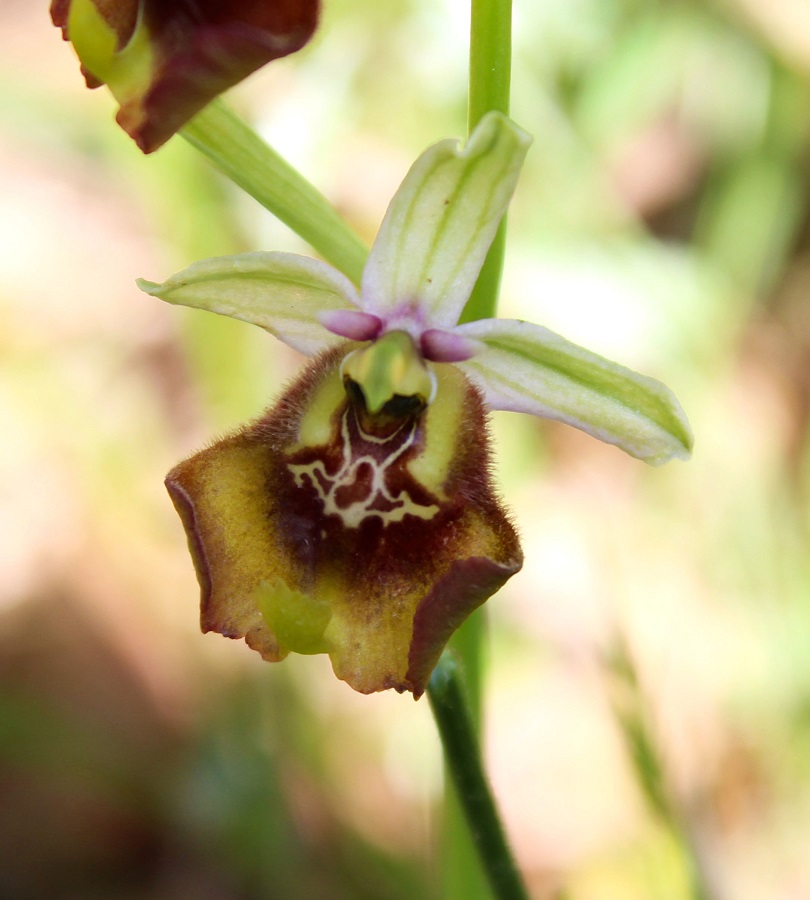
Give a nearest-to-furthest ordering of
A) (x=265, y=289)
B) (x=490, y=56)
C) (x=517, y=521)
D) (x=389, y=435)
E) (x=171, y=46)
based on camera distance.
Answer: (x=171, y=46)
(x=490, y=56)
(x=265, y=289)
(x=389, y=435)
(x=517, y=521)

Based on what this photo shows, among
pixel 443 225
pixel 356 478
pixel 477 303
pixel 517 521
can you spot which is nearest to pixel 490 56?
pixel 443 225

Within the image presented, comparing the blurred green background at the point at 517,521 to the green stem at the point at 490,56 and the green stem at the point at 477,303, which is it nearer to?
the green stem at the point at 477,303

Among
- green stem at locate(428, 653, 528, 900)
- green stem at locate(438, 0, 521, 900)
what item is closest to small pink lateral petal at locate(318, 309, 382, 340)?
green stem at locate(438, 0, 521, 900)

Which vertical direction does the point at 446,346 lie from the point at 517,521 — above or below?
below

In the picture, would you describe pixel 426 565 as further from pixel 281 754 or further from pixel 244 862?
pixel 244 862

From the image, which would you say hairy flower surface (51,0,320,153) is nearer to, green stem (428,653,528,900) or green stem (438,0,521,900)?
Result: green stem (438,0,521,900)

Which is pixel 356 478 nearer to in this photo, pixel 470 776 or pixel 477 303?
pixel 477 303
